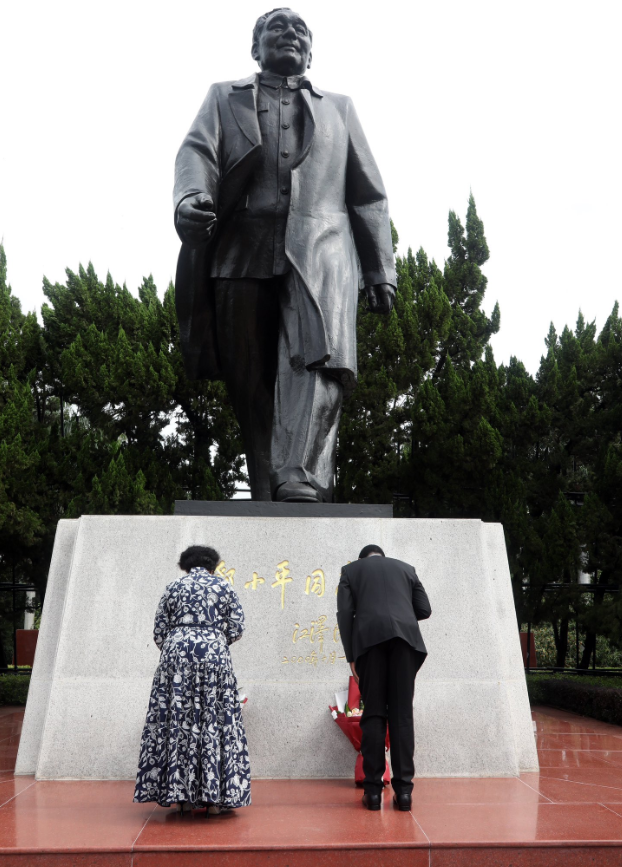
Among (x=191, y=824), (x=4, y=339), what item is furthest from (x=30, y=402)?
(x=191, y=824)

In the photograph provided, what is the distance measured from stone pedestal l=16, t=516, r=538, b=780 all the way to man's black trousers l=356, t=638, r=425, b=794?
653 millimetres

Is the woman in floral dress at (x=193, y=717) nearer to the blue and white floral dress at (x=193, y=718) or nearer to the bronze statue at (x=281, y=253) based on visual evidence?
the blue and white floral dress at (x=193, y=718)

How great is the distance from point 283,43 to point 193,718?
3808 millimetres

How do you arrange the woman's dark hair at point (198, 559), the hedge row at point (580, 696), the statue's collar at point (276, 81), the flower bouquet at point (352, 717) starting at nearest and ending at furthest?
the woman's dark hair at point (198, 559)
the flower bouquet at point (352, 717)
the statue's collar at point (276, 81)
the hedge row at point (580, 696)

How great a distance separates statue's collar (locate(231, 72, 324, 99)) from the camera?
16.7 ft

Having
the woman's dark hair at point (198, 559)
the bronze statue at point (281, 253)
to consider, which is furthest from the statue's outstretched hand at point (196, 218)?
the woman's dark hair at point (198, 559)

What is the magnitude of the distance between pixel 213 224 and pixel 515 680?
2819mm

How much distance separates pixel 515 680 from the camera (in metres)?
4.50

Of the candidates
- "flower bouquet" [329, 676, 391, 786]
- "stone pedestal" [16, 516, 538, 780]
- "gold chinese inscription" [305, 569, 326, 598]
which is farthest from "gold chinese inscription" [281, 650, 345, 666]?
"gold chinese inscription" [305, 569, 326, 598]

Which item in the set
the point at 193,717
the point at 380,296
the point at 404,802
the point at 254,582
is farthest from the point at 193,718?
the point at 380,296

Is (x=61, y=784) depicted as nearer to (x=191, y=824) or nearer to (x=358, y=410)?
(x=191, y=824)

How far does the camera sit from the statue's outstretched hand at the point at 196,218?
4625mm

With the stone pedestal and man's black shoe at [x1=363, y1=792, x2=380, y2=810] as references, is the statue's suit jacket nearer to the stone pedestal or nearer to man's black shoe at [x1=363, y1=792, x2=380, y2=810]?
the stone pedestal

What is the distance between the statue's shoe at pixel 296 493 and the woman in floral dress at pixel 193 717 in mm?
1221
